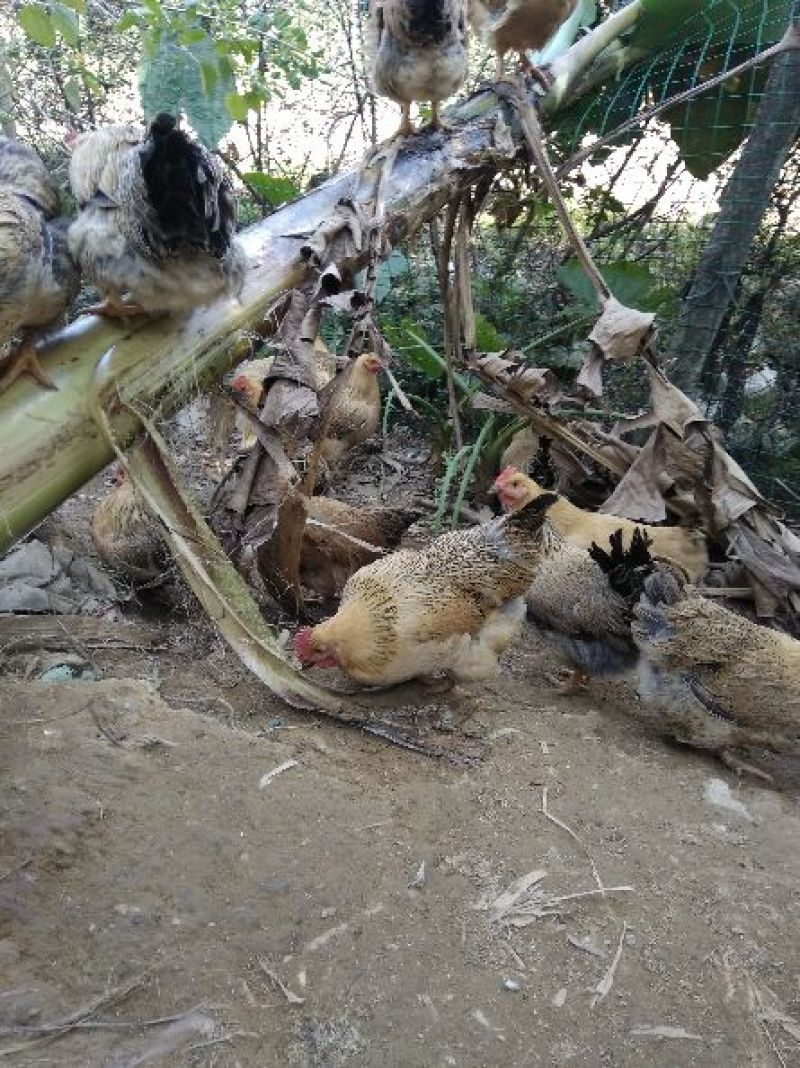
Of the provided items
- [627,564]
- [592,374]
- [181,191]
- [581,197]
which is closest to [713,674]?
[627,564]

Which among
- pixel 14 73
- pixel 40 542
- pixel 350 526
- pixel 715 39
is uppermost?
pixel 14 73

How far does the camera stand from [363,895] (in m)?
2.32

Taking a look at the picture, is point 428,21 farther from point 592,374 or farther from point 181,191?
point 181,191

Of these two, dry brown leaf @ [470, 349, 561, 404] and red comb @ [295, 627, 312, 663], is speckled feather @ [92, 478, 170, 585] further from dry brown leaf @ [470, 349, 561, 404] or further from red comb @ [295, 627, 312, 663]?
dry brown leaf @ [470, 349, 561, 404]

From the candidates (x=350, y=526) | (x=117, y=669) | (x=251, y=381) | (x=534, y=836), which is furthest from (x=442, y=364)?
(x=534, y=836)

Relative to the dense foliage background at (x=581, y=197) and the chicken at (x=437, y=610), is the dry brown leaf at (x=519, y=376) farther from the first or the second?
the dense foliage background at (x=581, y=197)

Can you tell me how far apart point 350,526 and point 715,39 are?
12.9ft

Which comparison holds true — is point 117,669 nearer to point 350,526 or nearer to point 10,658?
point 10,658

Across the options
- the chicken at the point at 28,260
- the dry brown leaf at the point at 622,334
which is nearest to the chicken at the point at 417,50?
the dry brown leaf at the point at 622,334

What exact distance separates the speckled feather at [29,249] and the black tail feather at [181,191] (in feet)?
1.16

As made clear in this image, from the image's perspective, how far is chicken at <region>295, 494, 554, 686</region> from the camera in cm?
351

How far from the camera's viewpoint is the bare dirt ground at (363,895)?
1905 mm

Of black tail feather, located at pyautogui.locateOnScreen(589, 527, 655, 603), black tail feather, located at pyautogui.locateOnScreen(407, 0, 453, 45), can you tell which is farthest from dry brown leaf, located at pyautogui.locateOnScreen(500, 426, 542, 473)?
black tail feather, located at pyautogui.locateOnScreen(407, 0, 453, 45)

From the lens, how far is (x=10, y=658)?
131 inches
